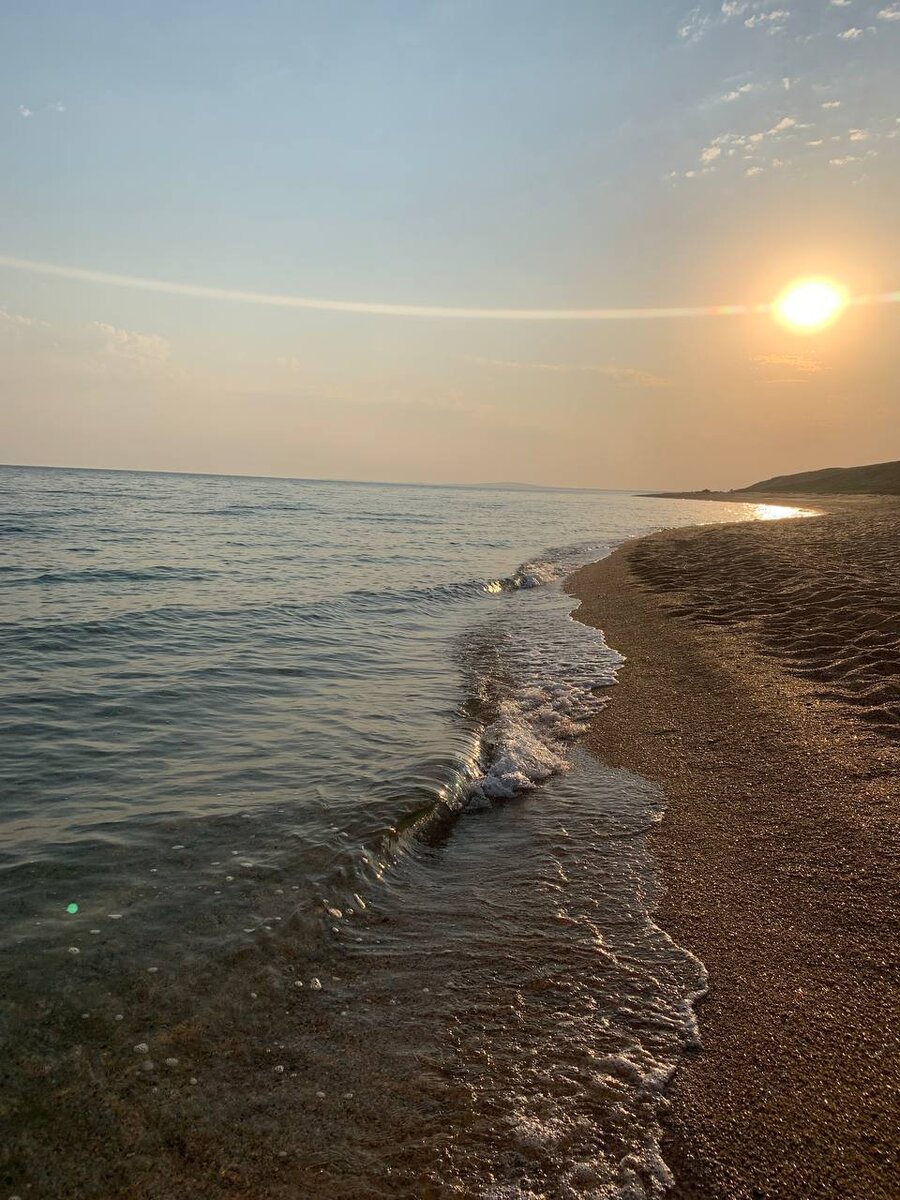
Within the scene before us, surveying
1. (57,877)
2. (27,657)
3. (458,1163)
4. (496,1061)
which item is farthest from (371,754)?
(27,657)

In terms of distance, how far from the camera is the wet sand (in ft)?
8.97

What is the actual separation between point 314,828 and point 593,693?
16.8 ft

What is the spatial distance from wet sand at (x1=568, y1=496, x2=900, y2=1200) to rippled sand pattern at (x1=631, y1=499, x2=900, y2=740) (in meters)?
0.06

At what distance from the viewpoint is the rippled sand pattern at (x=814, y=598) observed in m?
8.57

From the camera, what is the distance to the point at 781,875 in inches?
184

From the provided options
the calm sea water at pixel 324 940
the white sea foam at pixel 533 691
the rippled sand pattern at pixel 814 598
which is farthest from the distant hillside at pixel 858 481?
the calm sea water at pixel 324 940

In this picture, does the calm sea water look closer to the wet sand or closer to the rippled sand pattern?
the wet sand

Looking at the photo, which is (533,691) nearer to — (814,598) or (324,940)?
(324,940)

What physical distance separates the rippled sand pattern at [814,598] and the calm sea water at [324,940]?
304cm

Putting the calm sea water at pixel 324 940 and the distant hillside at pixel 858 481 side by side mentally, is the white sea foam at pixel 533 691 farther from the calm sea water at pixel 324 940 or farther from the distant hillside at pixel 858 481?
the distant hillside at pixel 858 481

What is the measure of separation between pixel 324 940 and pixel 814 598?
39.2 ft

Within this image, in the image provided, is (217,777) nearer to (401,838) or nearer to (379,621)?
(401,838)

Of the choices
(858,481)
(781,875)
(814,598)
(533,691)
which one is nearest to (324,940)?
(781,875)

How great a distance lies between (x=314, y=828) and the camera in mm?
5730
